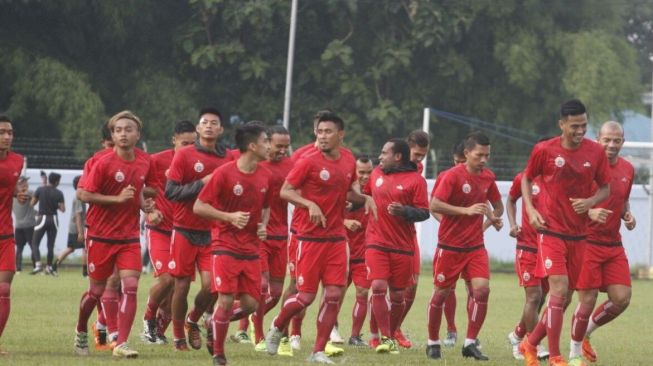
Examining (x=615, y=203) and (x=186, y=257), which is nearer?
(x=615, y=203)

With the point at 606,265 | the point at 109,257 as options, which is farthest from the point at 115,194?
the point at 606,265

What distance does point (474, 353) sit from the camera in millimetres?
14656

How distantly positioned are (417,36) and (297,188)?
1208 inches

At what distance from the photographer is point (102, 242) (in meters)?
13.8

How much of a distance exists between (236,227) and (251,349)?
2.81 metres

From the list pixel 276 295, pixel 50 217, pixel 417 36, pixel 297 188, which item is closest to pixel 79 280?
pixel 50 217

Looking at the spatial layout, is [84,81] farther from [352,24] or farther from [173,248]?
[173,248]

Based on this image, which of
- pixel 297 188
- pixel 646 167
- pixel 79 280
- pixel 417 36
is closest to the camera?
pixel 297 188

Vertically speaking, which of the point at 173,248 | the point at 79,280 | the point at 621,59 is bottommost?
the point at 79,280

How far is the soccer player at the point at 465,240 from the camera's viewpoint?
48.3ft

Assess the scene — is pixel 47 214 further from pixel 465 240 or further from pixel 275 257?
pixel 465 240

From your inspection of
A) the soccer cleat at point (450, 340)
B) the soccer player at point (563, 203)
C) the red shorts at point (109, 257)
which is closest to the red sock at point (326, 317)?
the red shorts at point (109, 257)

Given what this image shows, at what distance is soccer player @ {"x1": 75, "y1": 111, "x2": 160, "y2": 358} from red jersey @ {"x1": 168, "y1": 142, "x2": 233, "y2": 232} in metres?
0.55

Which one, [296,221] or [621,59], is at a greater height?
[621,59]
